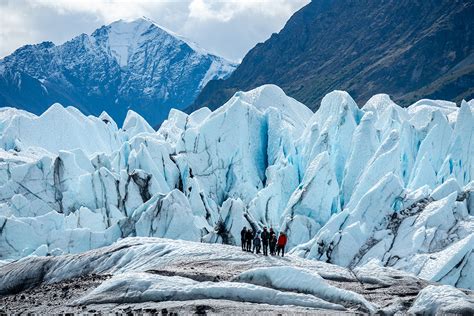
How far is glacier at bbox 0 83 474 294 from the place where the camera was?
141ft

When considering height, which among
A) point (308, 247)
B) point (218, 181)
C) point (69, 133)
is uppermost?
point (69, 133)

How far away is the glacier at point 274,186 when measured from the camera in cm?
4294

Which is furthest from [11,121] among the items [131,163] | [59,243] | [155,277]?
[155,277]

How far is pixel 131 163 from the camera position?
6284cm

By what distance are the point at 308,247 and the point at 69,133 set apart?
43470 millimetres

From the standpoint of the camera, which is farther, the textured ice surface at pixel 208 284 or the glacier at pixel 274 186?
the glacier at pixel 274 186

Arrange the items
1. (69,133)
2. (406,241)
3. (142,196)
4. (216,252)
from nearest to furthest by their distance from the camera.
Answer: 1. (216,252)
2. (406,241)
3. (142,196)
4. (69,133)

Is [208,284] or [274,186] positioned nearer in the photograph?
[208,284]

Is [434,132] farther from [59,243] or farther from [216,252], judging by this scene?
[216,252]

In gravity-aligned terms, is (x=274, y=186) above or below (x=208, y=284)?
above

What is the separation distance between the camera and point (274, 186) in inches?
2254

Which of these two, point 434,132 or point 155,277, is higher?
point 434,132

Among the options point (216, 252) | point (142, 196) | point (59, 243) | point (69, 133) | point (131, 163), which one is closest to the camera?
point (216, 252)

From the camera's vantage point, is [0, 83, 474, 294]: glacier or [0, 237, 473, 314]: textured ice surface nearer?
[0, 237, 473, 314]: textured ice surface
